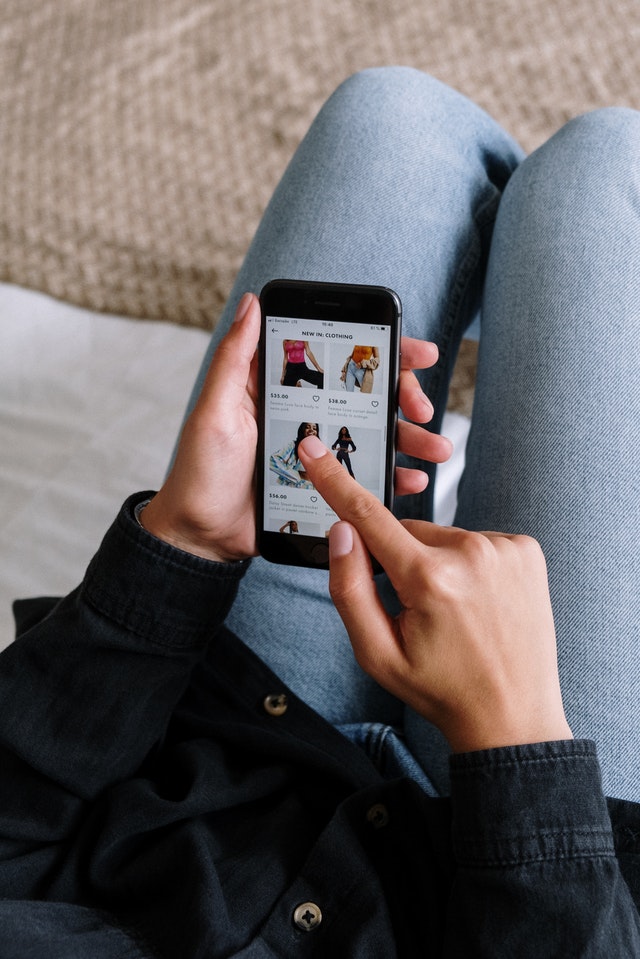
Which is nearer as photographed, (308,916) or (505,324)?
(308,916)

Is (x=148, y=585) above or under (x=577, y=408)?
under

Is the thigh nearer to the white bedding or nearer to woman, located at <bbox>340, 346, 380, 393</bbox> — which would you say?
woman, located at <bbox>340, 346, 380, 393</bbox>

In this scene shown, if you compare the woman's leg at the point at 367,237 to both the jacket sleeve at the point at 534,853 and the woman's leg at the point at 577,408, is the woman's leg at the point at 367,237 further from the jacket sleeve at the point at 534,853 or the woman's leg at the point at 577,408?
the jacket sleeve at the point at 534,853

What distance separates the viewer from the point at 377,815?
532 millimetres

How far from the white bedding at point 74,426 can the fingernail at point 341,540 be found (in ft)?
1.48

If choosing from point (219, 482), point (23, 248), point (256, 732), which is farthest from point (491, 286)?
point (23, 248)

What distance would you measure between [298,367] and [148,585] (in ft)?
0.61

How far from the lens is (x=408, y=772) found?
61 cm

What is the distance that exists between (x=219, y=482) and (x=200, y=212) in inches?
28.4

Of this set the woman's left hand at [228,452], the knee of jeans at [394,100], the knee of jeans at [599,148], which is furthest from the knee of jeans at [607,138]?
the woman's left hand at [228,452]

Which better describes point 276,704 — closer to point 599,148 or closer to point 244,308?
point 244,308

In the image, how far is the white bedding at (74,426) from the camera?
910 mm

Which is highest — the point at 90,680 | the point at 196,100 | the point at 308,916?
the point at 196,100

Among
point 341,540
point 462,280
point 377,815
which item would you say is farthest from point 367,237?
point 377,815
